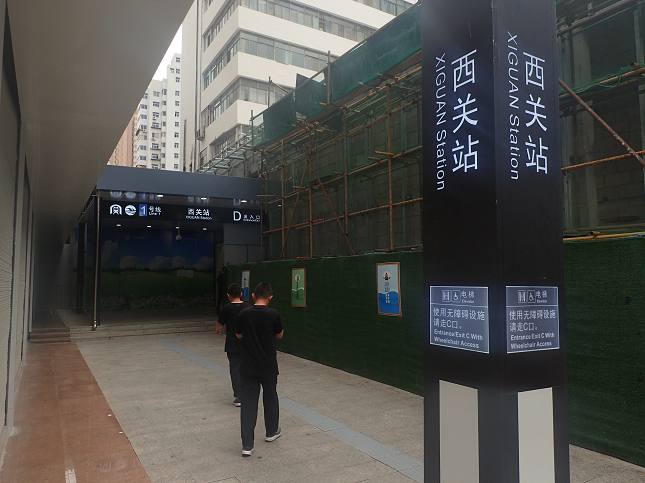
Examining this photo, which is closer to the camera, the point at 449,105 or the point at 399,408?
the point at 449,105

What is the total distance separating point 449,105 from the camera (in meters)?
2.92

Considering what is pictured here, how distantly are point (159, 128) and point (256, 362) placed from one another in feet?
364

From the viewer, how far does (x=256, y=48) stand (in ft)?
88.7

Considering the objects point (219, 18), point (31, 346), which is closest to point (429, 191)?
point (31, 346)

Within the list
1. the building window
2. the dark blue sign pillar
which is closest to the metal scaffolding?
the dark blue sign pillar

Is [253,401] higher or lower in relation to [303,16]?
lower

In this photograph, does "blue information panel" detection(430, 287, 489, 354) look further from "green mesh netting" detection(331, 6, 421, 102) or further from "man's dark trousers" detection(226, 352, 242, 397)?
"green mesh netting" detection(331, 6, 421, 102)

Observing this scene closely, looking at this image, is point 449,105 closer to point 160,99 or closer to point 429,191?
point 429,191

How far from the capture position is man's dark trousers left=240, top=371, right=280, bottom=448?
4816 millimetres

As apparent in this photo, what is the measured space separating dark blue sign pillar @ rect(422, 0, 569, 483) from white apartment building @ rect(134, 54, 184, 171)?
104317 millimetres

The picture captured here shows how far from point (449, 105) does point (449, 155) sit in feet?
0.98

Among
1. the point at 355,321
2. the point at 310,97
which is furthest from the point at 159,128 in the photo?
the point at 355,321

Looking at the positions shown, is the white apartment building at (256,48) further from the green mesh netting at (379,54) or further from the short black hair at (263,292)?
the short black hair at (263,292)

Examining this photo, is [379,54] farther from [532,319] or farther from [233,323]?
[532,319]
